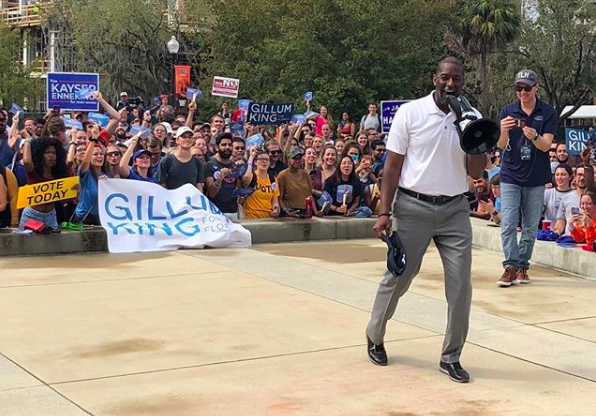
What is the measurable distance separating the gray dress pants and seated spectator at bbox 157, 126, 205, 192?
5938 millimetres

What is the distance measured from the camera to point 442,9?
38562 mm

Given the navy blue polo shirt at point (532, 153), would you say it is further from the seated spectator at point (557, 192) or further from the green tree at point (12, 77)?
the green tree at point (12, 77)

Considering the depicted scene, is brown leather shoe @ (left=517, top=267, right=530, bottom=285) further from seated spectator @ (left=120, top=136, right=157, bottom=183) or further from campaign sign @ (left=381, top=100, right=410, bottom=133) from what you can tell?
campaign sign @ (left=381, top=100, right=410, bottom=133)

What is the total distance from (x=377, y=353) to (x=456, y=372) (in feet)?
1.86

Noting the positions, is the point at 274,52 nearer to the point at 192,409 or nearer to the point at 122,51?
the point at 122,51

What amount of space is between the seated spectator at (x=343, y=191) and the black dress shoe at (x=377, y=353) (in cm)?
658

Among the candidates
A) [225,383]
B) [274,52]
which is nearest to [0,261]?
[225,383]

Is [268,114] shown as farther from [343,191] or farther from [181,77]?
[181,77]

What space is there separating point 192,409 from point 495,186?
789 centimetres

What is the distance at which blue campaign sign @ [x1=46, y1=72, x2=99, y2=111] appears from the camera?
1683 centimetres

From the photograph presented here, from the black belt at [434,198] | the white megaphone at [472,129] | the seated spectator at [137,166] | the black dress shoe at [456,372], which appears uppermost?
the white megaphone at [472,129]

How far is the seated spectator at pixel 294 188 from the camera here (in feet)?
40.7

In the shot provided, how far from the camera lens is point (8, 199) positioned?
11.0 meters

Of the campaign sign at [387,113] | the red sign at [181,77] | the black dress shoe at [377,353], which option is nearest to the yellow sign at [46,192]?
the black dress shoe at [377,353]
